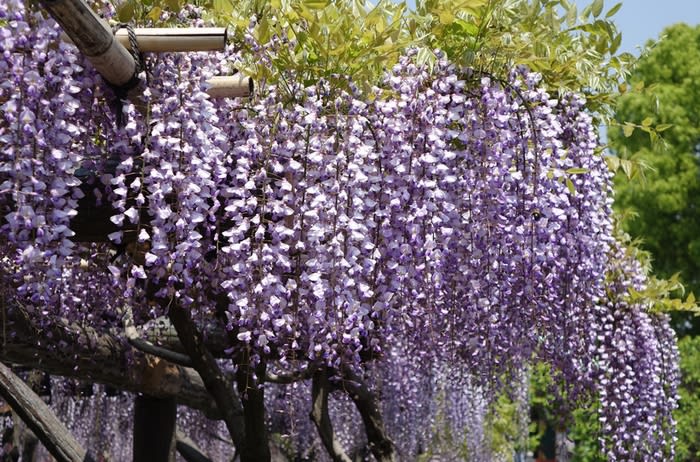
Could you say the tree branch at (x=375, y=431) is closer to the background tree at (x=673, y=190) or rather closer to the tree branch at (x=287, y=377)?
the tree branch at (x=287, y=377)

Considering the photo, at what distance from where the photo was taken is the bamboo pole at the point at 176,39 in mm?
3686

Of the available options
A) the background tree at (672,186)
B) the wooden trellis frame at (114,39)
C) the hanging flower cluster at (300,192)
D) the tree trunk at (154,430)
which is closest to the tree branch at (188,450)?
the tree trunk at (154,430)

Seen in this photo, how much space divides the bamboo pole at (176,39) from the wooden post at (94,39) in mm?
87

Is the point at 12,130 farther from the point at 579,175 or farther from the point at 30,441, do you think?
the point at 30,441

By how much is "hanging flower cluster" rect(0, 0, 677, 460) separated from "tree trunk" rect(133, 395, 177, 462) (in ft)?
5.73

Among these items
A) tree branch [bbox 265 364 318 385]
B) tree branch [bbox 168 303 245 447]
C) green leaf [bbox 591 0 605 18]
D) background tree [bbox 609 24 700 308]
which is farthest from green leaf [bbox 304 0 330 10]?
background tree [bbox 609 24 700 308]

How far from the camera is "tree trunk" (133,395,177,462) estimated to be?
23.8 feet

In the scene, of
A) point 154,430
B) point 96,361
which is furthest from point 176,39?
point 154,430

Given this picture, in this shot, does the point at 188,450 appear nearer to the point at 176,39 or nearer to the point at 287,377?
the point at 287,377

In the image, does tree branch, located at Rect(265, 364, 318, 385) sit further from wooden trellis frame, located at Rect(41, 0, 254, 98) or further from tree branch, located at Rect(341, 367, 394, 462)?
wooden trellis frame, located at Rect(41, 0, 254, 98)

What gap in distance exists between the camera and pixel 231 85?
13.7 ft

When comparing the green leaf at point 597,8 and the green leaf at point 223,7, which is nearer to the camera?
the green leaf at point 223,7

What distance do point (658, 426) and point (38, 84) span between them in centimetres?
675

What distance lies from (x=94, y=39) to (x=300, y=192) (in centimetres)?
119
